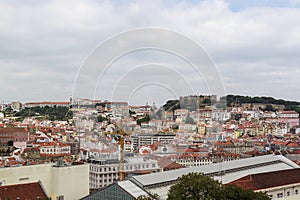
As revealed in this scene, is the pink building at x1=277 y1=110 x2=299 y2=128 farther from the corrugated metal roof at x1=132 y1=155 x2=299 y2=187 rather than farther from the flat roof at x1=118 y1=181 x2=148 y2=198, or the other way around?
the flat roof at x1=118 y1=181 x2=148 y2=198

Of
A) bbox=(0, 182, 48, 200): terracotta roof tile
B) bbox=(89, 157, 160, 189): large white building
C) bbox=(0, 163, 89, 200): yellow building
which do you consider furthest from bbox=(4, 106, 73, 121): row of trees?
bbox=(0, 182, 48, 200): terracotta roof tile

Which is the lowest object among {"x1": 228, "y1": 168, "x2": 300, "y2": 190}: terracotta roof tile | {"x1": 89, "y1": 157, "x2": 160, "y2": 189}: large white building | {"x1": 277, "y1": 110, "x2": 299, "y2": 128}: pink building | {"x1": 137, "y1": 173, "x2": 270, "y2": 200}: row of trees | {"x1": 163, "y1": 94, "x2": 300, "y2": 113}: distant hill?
{"x1": 89, "y1": 157, "x2": 160, "y2": 189}: large white building

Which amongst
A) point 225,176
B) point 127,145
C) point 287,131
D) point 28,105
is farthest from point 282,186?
point 28,105

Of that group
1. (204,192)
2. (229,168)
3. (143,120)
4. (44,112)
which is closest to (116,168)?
(143,120)

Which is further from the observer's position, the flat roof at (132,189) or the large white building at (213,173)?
the large white building at (213,173)

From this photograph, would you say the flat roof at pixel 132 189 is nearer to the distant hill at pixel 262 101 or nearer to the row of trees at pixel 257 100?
the distant hill at pixel 262 101

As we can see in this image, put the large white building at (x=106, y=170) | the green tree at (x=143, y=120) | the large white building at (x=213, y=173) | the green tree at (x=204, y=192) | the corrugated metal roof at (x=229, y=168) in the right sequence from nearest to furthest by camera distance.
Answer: the green tree at (x=204, y=192) < the large white building at (x=213, y=173) < the corrugated metal roof at (x=229, y=168) < the large white building at (x=106, y=170) < the green tree at (x=143, y=120)

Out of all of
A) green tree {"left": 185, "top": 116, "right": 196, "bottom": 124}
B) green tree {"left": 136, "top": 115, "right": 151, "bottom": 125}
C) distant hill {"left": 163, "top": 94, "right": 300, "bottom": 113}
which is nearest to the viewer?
green tree {"left": 136, "top": 115, "right": 151, "bottom": 125}

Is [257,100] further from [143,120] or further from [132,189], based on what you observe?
[132,189]

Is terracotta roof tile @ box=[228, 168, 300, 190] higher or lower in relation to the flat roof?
lower

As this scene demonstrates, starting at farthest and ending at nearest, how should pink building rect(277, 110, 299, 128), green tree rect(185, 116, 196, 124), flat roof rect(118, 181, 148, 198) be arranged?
pink building rect(277, 110, 299, 128) < green tree rect(185, 116, 196, 124) < flat roof rect(118, 181, 148, 198)

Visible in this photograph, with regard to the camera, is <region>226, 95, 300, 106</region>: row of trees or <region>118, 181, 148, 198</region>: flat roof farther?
<region>226, 95, 300, 106</region>: row of trees

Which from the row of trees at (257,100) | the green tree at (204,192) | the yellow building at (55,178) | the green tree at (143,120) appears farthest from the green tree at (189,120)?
the row of trees at (257,100)
